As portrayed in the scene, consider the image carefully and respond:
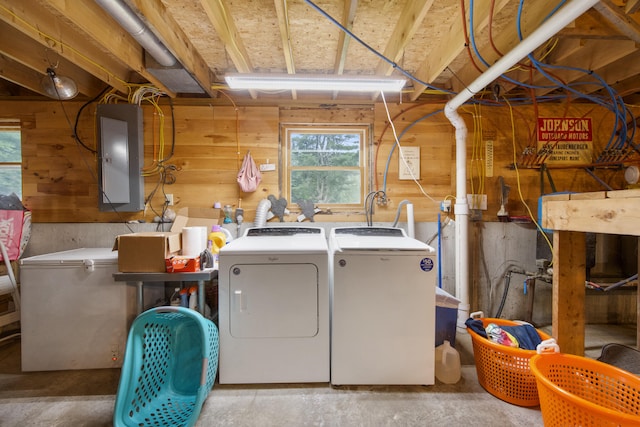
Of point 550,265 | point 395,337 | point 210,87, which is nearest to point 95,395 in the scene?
point 395,337

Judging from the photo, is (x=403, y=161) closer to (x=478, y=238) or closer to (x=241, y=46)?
(x=478, y=238)

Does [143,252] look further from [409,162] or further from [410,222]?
[409,162]

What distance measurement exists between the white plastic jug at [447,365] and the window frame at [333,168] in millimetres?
1517

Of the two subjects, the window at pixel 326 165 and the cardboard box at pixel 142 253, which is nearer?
the cardboard box at pixel 142 253

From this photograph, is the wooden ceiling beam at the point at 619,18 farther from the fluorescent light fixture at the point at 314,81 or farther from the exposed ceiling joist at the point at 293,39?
the fluorescent light fixture at the point at 314,81

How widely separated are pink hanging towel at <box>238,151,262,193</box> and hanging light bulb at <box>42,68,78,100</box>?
1526 millimetres

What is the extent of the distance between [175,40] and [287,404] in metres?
2.64

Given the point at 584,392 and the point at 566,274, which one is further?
the point at 566,274

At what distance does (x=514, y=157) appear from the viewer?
2.91 m

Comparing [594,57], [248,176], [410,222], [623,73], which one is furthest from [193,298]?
[623,73]

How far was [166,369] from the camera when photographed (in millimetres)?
1835

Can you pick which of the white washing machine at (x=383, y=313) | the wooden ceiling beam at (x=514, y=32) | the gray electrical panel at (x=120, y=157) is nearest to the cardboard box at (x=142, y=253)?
the gray electrical panel at (x=120, y=157)

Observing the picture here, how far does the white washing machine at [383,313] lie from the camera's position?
71.0 inches

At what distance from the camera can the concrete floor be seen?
159cm
